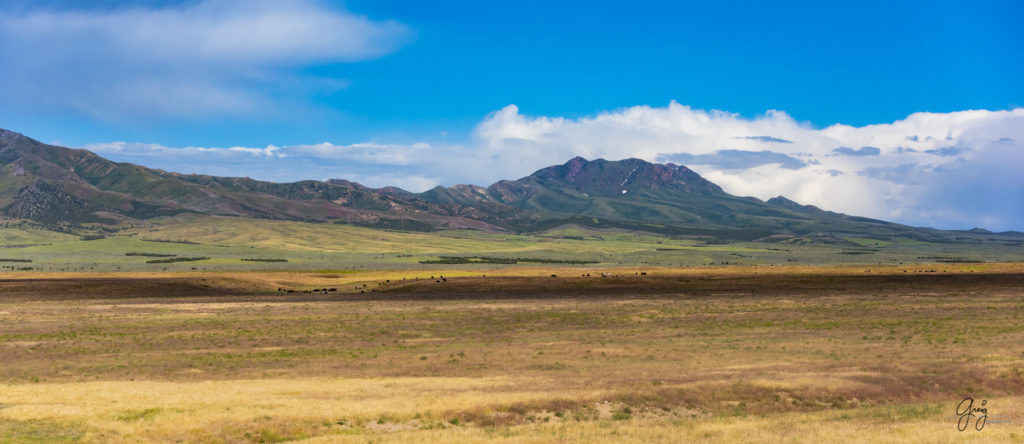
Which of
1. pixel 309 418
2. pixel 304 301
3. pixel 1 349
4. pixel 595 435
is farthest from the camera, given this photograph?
pixel 304 301

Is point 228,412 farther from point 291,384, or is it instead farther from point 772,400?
point 772,400

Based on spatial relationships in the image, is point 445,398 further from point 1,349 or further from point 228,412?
point 1,349

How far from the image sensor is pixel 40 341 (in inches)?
1812

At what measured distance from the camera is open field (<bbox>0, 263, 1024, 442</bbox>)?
21.5m

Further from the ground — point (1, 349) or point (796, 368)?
point (796, 368)

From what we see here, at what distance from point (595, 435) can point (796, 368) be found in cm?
1659

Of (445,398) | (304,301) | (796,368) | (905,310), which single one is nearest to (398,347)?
(445,398)

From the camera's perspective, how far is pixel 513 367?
116 feet

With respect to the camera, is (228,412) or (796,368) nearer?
(228,412)

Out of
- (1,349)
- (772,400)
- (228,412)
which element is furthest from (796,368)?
(1,349)

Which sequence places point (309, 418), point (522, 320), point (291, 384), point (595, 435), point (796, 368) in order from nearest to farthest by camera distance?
1. point (595, 435)
2. point (309, 418)
3. point (291, 384)
4. point (796, 368)
5. point (522, 320)

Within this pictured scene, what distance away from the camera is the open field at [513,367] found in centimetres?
2155

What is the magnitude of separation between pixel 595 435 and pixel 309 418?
921 cm

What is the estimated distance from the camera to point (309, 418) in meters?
22.4
